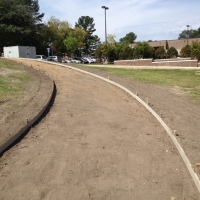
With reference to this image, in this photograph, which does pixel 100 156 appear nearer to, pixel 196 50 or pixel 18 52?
pixel 18 52

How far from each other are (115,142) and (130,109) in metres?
2.61

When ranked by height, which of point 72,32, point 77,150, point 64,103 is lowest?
point 77,150

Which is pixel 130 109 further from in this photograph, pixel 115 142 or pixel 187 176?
pixel 187 176

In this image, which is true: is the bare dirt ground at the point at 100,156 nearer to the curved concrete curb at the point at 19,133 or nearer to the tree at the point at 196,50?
the curved concrete curb at the point at 19,133

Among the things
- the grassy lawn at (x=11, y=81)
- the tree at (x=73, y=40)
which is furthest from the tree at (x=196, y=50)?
the tree at (x=73, y=40)

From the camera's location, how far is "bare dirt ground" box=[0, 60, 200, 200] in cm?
415

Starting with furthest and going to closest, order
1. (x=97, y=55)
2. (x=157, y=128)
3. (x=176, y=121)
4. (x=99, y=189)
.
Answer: (x=97, y=55), (x=176, y=121), (x=157, y=128), (x=99, y=189)

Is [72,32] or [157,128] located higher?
[72,32]

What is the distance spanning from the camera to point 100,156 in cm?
512

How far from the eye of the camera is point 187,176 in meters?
4.80

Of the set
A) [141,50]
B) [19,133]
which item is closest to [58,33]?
[141,50]

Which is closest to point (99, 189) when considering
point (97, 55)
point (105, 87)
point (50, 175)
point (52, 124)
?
point (50, 175)

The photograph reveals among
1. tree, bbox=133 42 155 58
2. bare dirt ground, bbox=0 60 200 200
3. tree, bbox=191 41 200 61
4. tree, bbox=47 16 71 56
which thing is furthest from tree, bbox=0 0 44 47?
bare dirt ground, bbox=0 60 200 200

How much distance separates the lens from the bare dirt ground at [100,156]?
4148mm
